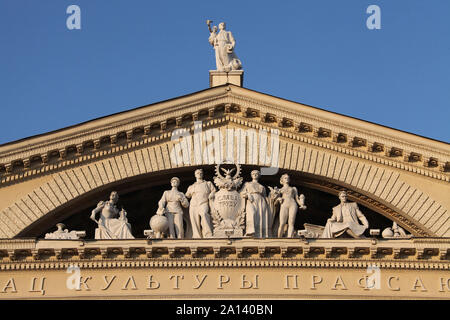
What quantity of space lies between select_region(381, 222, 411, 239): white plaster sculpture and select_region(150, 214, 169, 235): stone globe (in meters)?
4.30

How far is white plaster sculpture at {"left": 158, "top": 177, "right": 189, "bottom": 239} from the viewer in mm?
24000

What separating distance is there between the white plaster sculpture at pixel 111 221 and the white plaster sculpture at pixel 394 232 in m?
5.00

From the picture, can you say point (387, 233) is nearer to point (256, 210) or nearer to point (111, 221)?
point (256, 210)

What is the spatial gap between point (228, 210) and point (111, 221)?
2337 millimetres

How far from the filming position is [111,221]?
79.0 ft

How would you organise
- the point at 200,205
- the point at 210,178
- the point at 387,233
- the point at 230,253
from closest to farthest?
the point at 230,253
the point at 387,233
the point at 200,205
the point at 210,178

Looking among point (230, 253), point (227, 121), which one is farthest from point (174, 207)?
point (227, 121)

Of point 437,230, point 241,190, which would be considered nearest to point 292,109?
point 241,190

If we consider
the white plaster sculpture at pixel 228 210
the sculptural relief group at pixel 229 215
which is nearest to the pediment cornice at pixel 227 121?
the sculptural relief group at pixel 229 215

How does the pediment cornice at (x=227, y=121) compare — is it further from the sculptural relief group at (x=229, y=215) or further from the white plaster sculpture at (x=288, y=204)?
the white plaster sculpture at (x=288, y=204)

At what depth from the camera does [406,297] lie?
23.3 metres

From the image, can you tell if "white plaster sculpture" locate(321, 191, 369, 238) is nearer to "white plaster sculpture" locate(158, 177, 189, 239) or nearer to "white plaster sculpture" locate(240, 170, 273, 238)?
"white plaster sculpture" locate(240, 170, 273, 238)

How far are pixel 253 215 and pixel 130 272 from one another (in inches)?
105

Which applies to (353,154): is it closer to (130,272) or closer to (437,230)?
(437,230)
